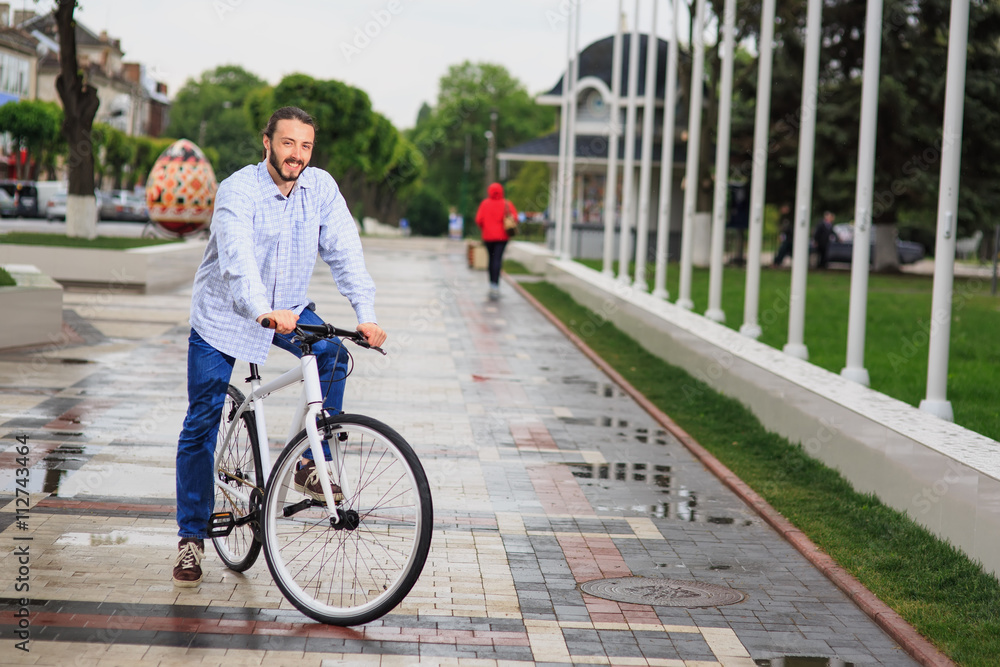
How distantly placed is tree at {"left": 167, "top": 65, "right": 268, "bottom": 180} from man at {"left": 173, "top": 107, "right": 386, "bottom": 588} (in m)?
84.9

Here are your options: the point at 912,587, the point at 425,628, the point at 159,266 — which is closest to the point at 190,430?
the point at 425,628

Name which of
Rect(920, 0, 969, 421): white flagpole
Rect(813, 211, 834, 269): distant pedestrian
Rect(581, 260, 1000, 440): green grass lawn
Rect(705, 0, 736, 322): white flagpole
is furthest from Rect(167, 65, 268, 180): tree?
Rect(920, 0, 969, 421): white flagpole

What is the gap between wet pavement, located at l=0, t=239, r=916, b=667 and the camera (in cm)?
466

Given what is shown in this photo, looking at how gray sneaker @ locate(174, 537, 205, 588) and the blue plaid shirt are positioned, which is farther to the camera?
gray sneaker @ locate(174, 537, 205, 588)

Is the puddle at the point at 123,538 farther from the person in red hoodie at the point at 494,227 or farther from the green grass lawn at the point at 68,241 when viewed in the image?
the person in red hoodie at the point at 494,227

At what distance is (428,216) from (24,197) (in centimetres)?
2774

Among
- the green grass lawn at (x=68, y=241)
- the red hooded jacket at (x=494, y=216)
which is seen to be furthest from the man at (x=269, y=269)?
the red hooded jacket at (x=494, y=216)

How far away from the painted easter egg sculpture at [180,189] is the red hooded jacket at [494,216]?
22.1 ft

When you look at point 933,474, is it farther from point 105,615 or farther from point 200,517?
point 105,615

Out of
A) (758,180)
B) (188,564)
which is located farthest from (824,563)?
(758,180)

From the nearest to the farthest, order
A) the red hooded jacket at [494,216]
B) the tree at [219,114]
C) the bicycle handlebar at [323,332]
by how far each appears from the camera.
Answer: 1. the bicycle handlebar at [323,332]
2. the red hooded jacket at [494,216]
3. the tree at [219,114]

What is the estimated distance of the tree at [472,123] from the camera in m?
108

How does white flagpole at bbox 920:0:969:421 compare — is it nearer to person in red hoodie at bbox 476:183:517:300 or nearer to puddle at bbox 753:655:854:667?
puddle at bbox 753:655:854:667

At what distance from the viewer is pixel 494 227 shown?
24.2 metres
